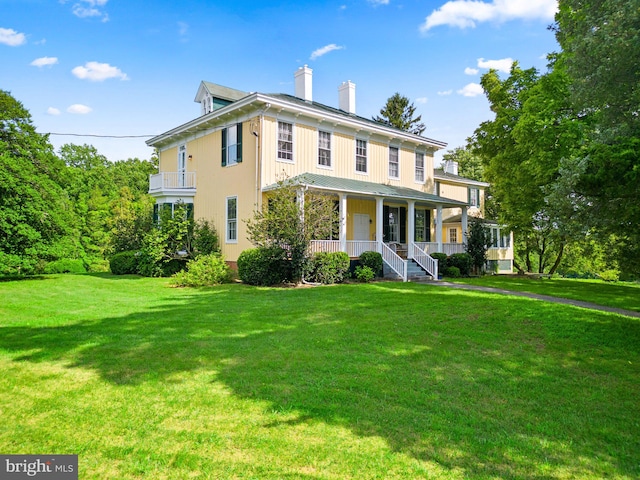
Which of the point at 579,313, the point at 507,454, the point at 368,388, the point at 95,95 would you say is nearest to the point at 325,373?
the point at 368,388

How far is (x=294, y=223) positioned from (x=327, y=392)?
988 cm

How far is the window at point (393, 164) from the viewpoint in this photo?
21.4 metres

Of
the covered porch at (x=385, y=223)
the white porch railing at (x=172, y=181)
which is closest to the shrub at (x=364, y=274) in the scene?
the covered porch at (x=385, y=223)

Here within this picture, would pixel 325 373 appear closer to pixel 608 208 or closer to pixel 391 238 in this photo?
pixel 608 208

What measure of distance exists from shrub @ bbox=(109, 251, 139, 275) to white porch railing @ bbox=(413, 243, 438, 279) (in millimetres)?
13079

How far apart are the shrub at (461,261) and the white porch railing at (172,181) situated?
1311cm

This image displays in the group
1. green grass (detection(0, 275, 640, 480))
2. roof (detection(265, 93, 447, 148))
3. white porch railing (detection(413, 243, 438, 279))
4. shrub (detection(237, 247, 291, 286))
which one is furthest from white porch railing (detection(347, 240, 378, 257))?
green grass (detection(0, 275, 640, 480))

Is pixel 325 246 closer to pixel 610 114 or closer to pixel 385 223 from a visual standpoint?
pixel 385 223

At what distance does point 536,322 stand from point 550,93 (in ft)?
41.4

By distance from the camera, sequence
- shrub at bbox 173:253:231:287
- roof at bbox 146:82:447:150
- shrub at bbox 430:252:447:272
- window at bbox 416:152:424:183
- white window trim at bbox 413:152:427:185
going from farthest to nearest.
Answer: window at bbox 416:152:424:183, white window trim at bbox 413:152:427:185, shrub at bbox 430:252:447:272, roof at bbox 146:82:447:150, shrub at bbox 173:253:231:287

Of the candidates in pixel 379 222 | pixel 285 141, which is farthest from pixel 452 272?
pixel 285 141

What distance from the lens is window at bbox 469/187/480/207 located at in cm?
2892

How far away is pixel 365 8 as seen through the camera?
1357 centimetres

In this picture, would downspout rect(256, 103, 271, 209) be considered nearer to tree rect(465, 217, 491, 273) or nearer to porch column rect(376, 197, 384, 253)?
porch column rect(376, 197, 384, 253)
